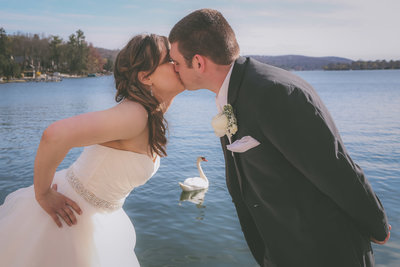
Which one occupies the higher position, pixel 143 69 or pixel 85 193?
pixel 143 69

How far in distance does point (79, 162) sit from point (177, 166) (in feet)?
32.1

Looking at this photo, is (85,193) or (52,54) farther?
(52,54)

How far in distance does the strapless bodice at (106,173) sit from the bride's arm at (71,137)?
0.55ft

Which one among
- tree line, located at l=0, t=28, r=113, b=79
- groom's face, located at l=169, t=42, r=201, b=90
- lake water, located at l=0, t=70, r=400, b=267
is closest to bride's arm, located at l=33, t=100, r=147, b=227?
groom's face, located at l=169, t=42, r=201, b=90

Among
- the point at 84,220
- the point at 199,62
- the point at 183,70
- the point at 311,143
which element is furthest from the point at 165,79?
the point at 311,143

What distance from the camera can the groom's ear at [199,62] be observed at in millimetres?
2338

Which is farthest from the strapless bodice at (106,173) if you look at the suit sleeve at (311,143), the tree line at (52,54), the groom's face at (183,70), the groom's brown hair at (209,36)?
the tree line at (52,54)

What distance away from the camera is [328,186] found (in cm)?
194

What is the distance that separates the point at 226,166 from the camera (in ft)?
8.07

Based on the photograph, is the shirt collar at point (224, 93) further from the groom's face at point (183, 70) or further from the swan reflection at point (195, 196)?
the swan reflection at point (195, 196)

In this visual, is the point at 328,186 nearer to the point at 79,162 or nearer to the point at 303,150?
the point at 303,150

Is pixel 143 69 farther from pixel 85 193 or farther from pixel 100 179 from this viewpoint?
pixel 85 193

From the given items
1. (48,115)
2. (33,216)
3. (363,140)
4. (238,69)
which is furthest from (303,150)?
(48,115)

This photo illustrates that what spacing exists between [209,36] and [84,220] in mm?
1664
